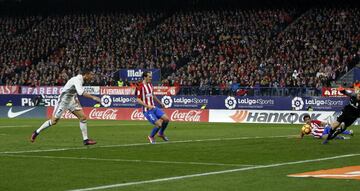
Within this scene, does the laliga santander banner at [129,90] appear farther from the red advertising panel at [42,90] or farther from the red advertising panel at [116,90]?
the red advertising panel at [42,90]

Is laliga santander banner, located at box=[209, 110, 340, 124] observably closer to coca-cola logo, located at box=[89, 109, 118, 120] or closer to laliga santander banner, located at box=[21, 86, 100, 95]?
coca-cola logo, located at box=[89, 109, 118, 120]

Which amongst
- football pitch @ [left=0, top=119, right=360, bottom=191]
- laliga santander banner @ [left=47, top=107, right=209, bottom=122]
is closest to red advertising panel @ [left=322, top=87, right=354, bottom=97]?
laliga santander banner @ [left=47, top=107, right=209, bottom=122]

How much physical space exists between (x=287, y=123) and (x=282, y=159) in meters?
23.6

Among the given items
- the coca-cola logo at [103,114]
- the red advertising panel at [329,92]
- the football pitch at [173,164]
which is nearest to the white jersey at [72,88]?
the football pitch at [173,164]

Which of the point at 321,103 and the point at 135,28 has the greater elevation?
the point at 135,28

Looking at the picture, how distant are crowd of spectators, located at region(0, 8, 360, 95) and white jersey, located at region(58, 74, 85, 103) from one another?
2723cm

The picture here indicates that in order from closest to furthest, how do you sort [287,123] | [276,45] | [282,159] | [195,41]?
[282,159] < [287,123] < [276,45] < [195,41]

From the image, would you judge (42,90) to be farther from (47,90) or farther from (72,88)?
(72,88)

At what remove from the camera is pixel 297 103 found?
4559cm

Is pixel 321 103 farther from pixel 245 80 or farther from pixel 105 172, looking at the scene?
pixel 105 172

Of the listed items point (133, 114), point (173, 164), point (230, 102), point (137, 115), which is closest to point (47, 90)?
point (133, 114)

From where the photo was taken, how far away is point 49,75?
2313 inches

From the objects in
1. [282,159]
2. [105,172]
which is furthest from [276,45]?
[105,172]

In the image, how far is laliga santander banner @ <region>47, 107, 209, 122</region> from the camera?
142 feet
